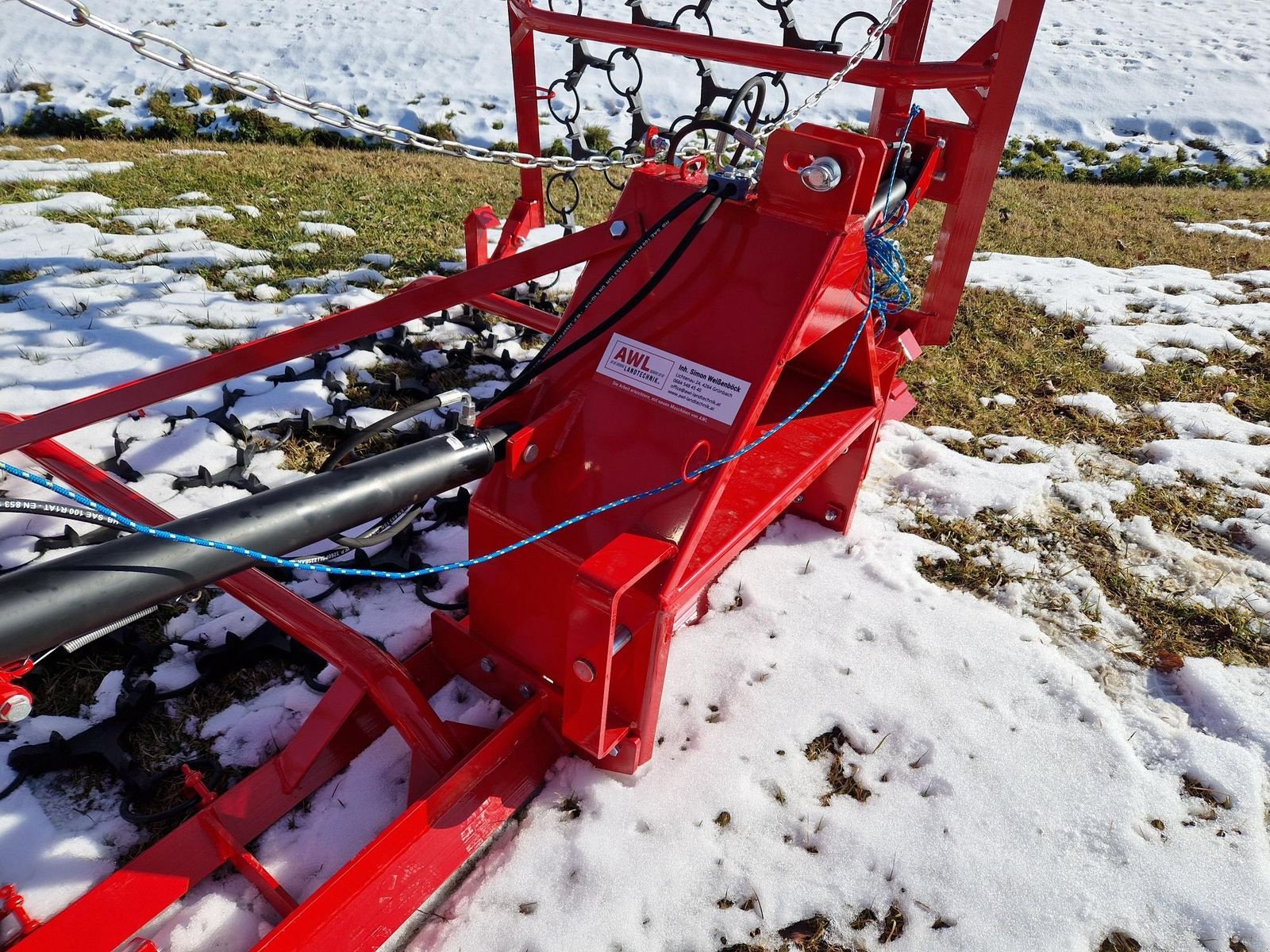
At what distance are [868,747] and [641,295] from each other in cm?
151

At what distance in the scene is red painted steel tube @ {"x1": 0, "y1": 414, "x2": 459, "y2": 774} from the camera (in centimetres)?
209

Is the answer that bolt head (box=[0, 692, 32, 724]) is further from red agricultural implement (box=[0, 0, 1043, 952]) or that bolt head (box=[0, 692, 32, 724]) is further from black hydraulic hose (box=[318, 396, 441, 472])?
black hydraulic hose (box=[318, 396, 441, 472])

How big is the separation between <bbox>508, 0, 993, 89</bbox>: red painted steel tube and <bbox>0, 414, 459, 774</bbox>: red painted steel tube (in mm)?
2584

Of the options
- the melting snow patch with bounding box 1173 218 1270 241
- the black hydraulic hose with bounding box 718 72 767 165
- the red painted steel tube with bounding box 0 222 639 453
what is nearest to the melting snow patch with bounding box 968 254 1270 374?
the melting snow patch with bounding box 1173 218 1270 241

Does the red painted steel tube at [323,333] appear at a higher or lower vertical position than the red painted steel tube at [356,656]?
higher

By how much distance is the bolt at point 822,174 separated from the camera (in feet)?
6.53

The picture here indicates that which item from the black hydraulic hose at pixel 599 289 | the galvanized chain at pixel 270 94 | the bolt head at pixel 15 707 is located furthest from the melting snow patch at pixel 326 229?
the bolt head at pixel 15 707

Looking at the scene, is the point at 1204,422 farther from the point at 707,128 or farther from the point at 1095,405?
the point at 707,128

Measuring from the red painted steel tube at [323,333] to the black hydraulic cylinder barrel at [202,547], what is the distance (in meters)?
0.51

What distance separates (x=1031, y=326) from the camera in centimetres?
513

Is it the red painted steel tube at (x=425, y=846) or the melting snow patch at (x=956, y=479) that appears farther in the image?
the melting snow patch at (x=956, y=479)

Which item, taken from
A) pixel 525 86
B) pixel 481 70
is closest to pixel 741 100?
pixel 525 86

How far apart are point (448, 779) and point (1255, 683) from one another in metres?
2.71

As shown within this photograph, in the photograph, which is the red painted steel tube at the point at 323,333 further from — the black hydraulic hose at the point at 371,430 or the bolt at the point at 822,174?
the bolt at the point at 822,174
